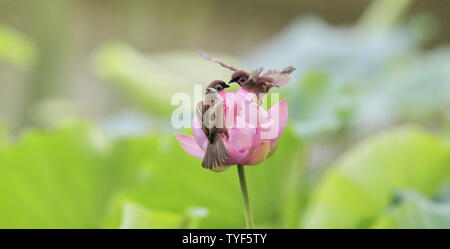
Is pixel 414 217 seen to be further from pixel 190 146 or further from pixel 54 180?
pixel 54 180

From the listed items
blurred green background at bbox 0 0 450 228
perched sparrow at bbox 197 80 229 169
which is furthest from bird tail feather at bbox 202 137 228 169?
blurred green background at bbox 0 0 450 228

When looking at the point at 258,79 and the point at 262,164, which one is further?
the point at 262,164

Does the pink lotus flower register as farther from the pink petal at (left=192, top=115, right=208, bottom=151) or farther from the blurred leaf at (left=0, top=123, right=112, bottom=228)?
the blurred leaf at (left=0, top=123, right=112, bottom=228)

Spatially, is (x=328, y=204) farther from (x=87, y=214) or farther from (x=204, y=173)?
(x=87, y=214)

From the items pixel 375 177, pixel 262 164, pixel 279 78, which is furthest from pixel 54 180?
pixel 279 78
